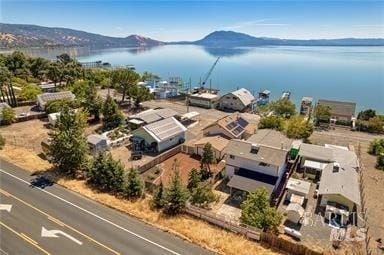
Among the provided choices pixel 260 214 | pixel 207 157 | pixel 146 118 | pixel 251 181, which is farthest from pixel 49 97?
pixel 260 214

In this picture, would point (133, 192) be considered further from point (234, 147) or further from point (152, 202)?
point (234, 147)

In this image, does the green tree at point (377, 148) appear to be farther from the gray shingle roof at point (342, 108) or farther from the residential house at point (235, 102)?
the residential house at point (235, 102)

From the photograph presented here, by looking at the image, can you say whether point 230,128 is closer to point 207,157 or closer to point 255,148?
point 207,157

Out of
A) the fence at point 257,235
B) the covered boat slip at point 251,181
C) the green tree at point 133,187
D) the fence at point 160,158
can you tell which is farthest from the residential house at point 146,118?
the fence at point 257,235

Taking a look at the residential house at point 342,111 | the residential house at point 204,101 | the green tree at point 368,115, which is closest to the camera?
the residential house at point 342,111

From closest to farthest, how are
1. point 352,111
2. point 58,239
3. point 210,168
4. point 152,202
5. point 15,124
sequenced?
point 58,239
point 152,202
point 210,168
point 15,124
point 352,111

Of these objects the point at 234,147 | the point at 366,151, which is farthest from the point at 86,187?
the point at 366,151

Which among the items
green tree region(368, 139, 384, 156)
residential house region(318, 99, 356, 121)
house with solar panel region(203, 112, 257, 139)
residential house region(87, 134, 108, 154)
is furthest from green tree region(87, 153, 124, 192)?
residential house region(318, 99, 356, 121)
